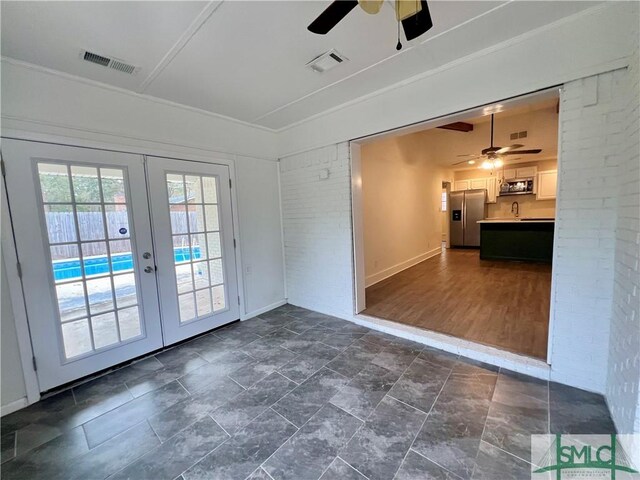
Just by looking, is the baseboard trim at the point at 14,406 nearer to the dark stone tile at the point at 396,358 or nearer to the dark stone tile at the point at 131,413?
the dark stone tile at the point at 131,413

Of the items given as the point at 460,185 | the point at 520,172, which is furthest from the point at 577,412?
the point at 460,185

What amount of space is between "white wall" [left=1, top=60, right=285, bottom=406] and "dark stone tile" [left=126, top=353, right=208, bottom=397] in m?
0.82

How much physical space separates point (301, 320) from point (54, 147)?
3.09 m

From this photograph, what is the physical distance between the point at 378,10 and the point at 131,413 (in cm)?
309

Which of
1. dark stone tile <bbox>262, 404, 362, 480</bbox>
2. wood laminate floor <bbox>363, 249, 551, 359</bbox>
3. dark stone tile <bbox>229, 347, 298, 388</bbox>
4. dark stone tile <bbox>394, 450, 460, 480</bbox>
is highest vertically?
wood laminate floor <bbox>363, 249, 551, 359</bbox>

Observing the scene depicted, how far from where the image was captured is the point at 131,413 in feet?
6.60

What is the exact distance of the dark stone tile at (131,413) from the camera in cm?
184

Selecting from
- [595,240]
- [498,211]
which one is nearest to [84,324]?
[595,240]

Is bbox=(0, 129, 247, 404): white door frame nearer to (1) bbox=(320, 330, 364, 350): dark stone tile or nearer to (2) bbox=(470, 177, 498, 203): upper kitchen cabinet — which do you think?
(1) bbox=(320, 330, 364, 350): dark stone tile

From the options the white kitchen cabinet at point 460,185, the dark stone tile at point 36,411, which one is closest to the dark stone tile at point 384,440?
the dark stone tile at point 36,411

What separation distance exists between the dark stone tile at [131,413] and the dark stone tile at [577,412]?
2.77m

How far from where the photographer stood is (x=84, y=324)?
243 cm

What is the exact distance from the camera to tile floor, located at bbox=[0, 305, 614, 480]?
5.01ft

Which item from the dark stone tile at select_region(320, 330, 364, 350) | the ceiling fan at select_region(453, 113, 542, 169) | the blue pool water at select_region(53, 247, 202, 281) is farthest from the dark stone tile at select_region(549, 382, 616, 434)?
the ceiling fan at select_region(453, 113, 542, 169)
